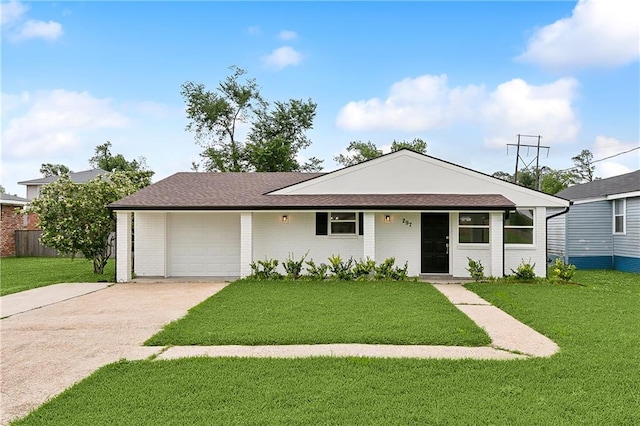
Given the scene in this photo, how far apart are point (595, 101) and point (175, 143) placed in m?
27.0

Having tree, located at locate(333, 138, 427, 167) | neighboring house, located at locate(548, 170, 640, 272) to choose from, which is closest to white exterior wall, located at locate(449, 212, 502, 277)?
neighboring house, located at locate(548, 170, 640, 272)

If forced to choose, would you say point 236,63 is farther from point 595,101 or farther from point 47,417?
point 47,417

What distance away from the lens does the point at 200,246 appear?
13.9m

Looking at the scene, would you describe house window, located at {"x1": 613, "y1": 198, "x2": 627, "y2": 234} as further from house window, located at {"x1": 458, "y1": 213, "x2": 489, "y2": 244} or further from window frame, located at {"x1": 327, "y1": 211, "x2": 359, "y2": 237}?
window frame, located at {"x1": 327, "y1": 211, "x2": 359, "y2": 237}

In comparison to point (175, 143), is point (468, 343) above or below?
below

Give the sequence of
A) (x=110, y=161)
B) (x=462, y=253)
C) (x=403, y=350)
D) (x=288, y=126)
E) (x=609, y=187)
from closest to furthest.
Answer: (x=403, y=350), (x=462, y=253), (x=609, y=187), (x=288, y=126), (x=110, y=161)

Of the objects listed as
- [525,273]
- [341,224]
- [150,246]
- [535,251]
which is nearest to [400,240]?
[341,224]

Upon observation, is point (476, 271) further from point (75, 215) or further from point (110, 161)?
point (110, 161)

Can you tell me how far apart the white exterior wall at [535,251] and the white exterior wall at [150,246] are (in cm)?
1073

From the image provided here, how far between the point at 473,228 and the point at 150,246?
10.1m

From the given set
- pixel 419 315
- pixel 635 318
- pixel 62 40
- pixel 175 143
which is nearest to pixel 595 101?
pixel 635 318

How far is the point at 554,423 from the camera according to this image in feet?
11.6

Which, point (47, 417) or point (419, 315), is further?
point (419, 315)

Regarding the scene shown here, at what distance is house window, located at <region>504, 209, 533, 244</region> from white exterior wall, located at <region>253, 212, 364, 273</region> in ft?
15.1
